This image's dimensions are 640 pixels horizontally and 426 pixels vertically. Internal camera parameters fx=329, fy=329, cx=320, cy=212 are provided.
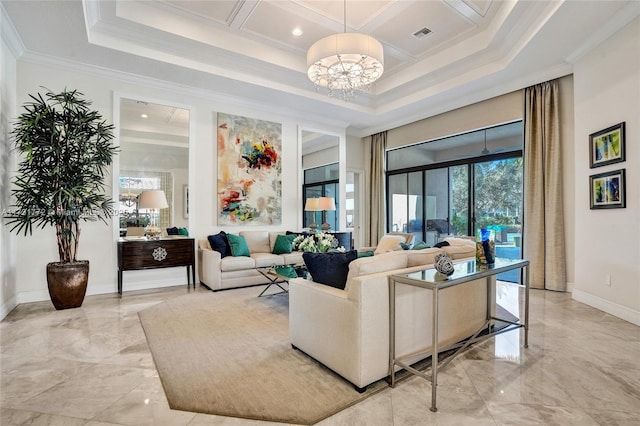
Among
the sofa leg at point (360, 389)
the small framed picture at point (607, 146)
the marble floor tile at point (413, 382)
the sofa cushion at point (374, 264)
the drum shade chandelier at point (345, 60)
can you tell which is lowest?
the marble floor tile at point (413, 382)

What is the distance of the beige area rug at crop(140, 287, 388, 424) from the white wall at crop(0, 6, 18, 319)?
1669mm

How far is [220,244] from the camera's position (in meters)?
5.31

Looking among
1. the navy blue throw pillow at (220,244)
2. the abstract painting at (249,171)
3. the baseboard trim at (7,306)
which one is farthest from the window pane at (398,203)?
the baseboard trim at (7,306)

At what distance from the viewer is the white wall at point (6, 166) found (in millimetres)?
3818

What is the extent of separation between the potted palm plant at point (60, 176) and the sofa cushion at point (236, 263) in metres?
1.72

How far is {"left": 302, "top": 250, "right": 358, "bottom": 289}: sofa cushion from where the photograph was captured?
2510mm

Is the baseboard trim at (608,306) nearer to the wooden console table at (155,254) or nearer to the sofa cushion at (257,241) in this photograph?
the sofa cushion at (257,241)

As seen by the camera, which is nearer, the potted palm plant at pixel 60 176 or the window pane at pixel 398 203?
the potted palm plant at pixel 60 176

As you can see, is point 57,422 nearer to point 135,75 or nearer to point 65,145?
point 65,145

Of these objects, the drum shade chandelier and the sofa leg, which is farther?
the drum shade chandelier

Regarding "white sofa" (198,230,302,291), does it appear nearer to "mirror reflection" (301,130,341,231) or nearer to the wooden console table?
the wooden console table

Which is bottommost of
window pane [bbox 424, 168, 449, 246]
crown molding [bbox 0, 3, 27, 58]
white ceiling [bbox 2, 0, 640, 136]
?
window pane [bbox 424, 168, 449, 246]

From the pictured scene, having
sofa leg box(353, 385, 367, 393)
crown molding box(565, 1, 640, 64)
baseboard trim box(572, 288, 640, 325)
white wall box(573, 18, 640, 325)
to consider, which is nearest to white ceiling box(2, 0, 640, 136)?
crown molding box(565, 1, 640, 64)

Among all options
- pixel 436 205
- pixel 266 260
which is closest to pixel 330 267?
pixel 266 260
